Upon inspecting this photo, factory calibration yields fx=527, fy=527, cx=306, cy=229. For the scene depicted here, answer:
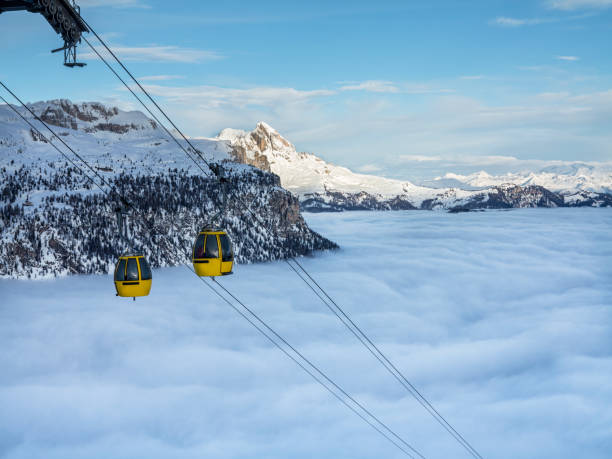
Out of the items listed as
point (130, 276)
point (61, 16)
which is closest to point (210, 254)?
point (130, 276)

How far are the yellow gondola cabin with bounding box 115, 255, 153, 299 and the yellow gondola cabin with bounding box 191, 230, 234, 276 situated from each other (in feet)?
10.3

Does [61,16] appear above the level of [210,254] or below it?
above

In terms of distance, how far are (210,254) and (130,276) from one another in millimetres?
4540

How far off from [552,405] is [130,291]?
668ft

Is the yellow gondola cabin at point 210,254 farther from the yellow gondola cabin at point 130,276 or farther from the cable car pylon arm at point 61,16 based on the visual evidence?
the cable car pylon arm at point 61,16

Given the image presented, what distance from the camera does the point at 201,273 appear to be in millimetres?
25359

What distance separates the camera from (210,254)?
83.7ft

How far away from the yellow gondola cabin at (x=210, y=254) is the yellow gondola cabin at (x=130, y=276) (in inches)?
124

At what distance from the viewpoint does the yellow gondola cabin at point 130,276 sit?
A: 26.6m

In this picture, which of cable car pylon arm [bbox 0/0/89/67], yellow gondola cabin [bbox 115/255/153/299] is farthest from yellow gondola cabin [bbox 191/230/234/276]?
cable car pylon arm [bbox 0/0/89/67]

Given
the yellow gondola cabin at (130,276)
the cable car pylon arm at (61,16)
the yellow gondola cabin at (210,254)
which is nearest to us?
the cable car pylon arm at (61,16)

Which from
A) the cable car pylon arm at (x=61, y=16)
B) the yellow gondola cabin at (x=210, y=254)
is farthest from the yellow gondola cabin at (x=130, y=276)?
the cable car pylon arm at (x=61, y=16)

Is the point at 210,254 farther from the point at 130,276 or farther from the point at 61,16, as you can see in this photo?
the point at 61,16

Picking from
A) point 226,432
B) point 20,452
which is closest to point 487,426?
point 226,432
